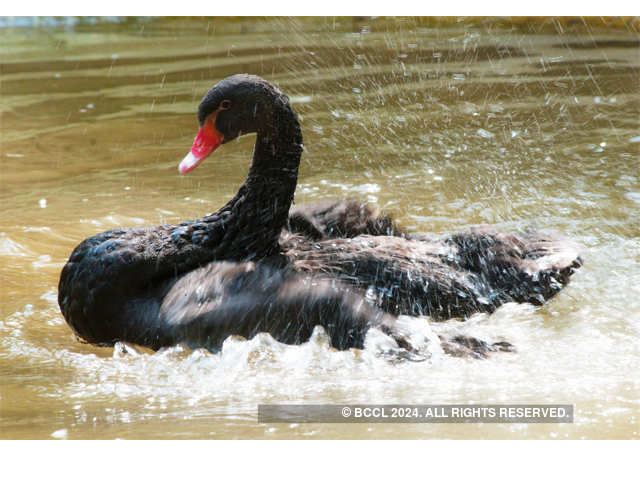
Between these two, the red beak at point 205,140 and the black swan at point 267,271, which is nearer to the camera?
the black swan at point 267,271

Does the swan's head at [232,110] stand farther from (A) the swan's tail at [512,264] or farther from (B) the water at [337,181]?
(A) the swan's tail at [512,264]

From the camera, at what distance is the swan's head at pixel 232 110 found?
3.95m

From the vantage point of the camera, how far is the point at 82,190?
6.38 metres

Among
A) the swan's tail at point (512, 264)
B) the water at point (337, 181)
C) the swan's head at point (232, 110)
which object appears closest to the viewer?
the water at point (337, 181)

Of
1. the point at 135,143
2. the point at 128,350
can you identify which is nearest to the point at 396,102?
the point at 135,143

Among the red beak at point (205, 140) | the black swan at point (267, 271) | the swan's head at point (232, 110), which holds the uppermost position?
the swan's head at point (232, 110)

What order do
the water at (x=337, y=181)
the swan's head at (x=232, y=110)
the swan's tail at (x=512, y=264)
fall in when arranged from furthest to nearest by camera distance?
the swan's tail at (x=512, y=264) < the swan's head at (x=232, y=110) < the water at (x=337, y=181)

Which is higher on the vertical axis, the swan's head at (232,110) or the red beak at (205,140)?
the swan's head at (232,110)

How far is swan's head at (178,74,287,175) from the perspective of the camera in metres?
3.95

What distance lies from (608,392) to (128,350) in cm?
207

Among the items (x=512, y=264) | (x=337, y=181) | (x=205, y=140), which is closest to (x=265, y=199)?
(x=205, y=140)

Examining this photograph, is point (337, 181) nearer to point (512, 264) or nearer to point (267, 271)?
point (512, 264)

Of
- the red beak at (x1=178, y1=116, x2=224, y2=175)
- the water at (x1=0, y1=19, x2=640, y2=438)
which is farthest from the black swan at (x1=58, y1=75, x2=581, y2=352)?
the water at (x1=0, y1=19, x2=640, y2=438)

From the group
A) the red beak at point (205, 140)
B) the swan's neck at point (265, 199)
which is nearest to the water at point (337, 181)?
the swan's neck at point (265, 199)
